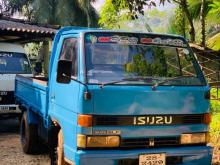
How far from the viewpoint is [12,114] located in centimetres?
1155

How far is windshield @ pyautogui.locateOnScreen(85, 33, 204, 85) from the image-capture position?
577cm

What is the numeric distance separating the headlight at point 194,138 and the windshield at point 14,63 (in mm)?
7240

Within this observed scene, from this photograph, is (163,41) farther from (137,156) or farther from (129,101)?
(137,156)

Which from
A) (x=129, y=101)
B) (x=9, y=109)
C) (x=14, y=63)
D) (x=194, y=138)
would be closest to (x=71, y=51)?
(x=129, y=101)

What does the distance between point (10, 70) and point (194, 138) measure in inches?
291

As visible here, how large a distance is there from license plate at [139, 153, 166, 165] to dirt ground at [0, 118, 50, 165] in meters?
2.97

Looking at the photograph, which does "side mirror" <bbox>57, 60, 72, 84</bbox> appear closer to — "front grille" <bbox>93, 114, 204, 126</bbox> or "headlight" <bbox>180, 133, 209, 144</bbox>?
"front grille" <bbox>93, 114, 204, 126</bbox>

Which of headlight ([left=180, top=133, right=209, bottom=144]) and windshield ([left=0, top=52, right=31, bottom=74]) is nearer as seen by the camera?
headlight ([left=180, top=133, right=209, bottom=144])

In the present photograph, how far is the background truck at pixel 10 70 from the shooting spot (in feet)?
37.6

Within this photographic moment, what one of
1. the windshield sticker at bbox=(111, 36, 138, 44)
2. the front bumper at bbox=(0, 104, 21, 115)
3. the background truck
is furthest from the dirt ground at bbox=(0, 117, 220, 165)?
the windshield sticker at bbox=(111, 36, 138, 44)

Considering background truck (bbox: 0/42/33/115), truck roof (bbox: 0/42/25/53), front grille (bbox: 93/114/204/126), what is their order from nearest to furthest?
1. front grille (bbox: 93/114/204/126)
2. background truck (bbox: 0/42/33/115)
3. truck roof (bbox: 0/42/25/53)

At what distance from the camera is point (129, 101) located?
18.1ft

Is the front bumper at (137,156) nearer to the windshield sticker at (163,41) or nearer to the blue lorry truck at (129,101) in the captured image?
the blue lorry truck at (129,101)

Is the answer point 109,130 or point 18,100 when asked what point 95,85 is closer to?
point 109,130
